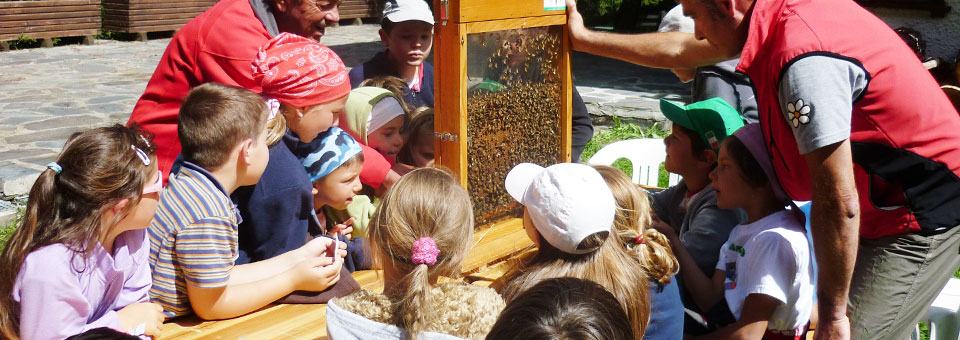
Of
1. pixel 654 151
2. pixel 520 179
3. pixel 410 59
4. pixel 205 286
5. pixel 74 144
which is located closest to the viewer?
pixel 74 144

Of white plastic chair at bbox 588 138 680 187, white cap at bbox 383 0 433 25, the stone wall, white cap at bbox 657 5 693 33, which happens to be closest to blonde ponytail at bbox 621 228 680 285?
white cap at bbox 657 5 693 33

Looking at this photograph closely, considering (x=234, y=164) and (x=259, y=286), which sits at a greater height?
(x=234, y=164)

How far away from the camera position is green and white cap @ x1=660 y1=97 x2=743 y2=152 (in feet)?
9.41

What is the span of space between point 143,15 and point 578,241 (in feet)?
43.4

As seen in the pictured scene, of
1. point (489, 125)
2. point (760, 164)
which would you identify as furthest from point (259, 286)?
point (760, 164)

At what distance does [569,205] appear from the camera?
209cm

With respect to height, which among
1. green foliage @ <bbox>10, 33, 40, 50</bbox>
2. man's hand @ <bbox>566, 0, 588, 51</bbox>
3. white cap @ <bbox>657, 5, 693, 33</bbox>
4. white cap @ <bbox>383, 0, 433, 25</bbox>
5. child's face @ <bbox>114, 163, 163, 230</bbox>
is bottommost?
green foliage @ <bbox>10, 33, 40, 50</bbox>

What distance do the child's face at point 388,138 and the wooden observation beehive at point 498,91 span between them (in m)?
0.48

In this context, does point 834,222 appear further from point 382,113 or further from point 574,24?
point 382,113

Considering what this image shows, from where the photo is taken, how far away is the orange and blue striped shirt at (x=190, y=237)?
224 cm

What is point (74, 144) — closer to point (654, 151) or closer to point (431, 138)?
point (431, 138)

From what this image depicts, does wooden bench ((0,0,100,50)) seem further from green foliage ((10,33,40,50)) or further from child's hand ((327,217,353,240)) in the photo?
child's hand ((327,217,353,240))

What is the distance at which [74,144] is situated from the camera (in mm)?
2012

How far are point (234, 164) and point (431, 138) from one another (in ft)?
3.63
